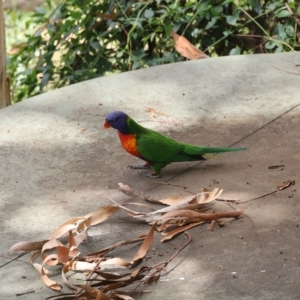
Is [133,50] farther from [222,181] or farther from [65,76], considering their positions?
[222,181]

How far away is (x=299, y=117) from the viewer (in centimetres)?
261

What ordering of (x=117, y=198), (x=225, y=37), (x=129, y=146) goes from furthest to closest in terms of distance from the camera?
(x=225, y=37)
(x=129, y=146)
(x=117, y=198)

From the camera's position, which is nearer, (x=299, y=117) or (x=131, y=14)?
(x=299, y=117)

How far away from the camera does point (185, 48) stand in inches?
160

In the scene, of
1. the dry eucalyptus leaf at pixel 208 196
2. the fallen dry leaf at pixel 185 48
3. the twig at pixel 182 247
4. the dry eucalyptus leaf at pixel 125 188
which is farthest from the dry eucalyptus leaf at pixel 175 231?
the fallen dry leaf at pixel 185 48

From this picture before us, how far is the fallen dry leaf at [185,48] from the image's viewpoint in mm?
3986

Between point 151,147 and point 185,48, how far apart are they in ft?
6.36

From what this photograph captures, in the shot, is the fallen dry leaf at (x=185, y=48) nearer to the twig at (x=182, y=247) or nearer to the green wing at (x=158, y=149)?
the green wing at (x=158, y=149)

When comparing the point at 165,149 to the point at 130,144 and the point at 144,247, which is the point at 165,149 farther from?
the point at 144,247

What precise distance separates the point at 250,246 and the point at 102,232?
0.41 m

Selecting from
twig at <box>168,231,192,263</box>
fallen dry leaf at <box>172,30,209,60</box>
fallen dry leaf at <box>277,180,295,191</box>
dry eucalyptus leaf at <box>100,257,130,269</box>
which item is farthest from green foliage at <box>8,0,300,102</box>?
dry eucalyptus leaf at <box>100,257,130,269</box>

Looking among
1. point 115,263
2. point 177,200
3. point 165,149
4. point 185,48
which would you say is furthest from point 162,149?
point 185,48

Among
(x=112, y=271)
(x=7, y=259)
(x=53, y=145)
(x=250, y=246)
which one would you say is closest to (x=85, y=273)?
(x=112, y=271)

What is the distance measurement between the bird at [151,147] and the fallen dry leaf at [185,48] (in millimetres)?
1754
